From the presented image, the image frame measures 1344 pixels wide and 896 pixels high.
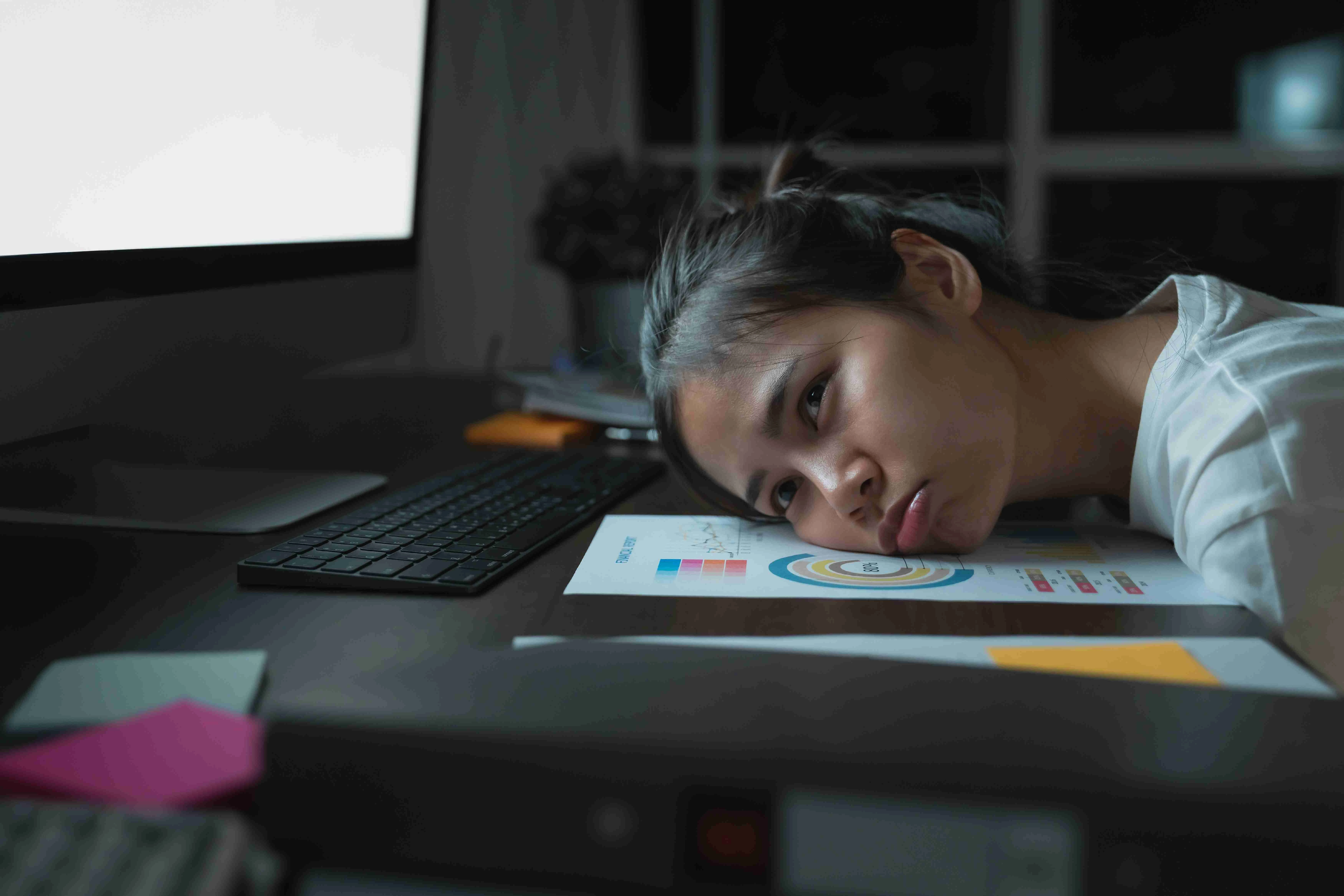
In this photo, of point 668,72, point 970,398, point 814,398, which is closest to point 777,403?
point 814,398

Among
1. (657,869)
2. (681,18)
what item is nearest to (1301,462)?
(657,869)

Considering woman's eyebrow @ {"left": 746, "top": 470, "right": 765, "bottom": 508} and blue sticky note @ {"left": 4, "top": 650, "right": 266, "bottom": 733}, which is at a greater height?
woman's eyebrow @ {"left": 746, "top": 470, "right": 765, "bottom": 508}

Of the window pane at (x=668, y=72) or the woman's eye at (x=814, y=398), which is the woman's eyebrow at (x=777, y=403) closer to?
the woman's eye at (x=814, y=398)

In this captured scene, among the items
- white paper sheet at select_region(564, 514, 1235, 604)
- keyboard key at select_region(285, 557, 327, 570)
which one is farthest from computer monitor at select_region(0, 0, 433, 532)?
white paper sheet at select_region(564, 514, 1235, 604)

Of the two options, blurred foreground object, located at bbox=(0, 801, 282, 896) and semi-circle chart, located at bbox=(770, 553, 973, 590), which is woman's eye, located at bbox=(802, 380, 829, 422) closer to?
semi-circle chart, located at bbox=(770, 553, 973, 590)

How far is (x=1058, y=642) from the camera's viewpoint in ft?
1.49

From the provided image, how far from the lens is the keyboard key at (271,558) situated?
22.1 inches

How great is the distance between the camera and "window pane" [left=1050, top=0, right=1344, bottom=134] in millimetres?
2387

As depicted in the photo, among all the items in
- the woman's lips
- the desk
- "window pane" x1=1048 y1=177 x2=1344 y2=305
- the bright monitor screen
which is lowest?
the desk

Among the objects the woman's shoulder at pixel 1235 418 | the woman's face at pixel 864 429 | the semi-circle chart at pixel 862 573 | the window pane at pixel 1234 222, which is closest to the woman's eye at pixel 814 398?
the woman's face at pixel 864 429

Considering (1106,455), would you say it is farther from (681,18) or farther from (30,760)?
(681,18)

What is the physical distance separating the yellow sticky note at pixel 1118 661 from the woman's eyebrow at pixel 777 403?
0.94 feet

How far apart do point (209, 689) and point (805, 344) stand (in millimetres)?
468

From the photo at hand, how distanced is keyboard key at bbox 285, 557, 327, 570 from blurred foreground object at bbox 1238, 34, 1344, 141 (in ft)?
8.47
